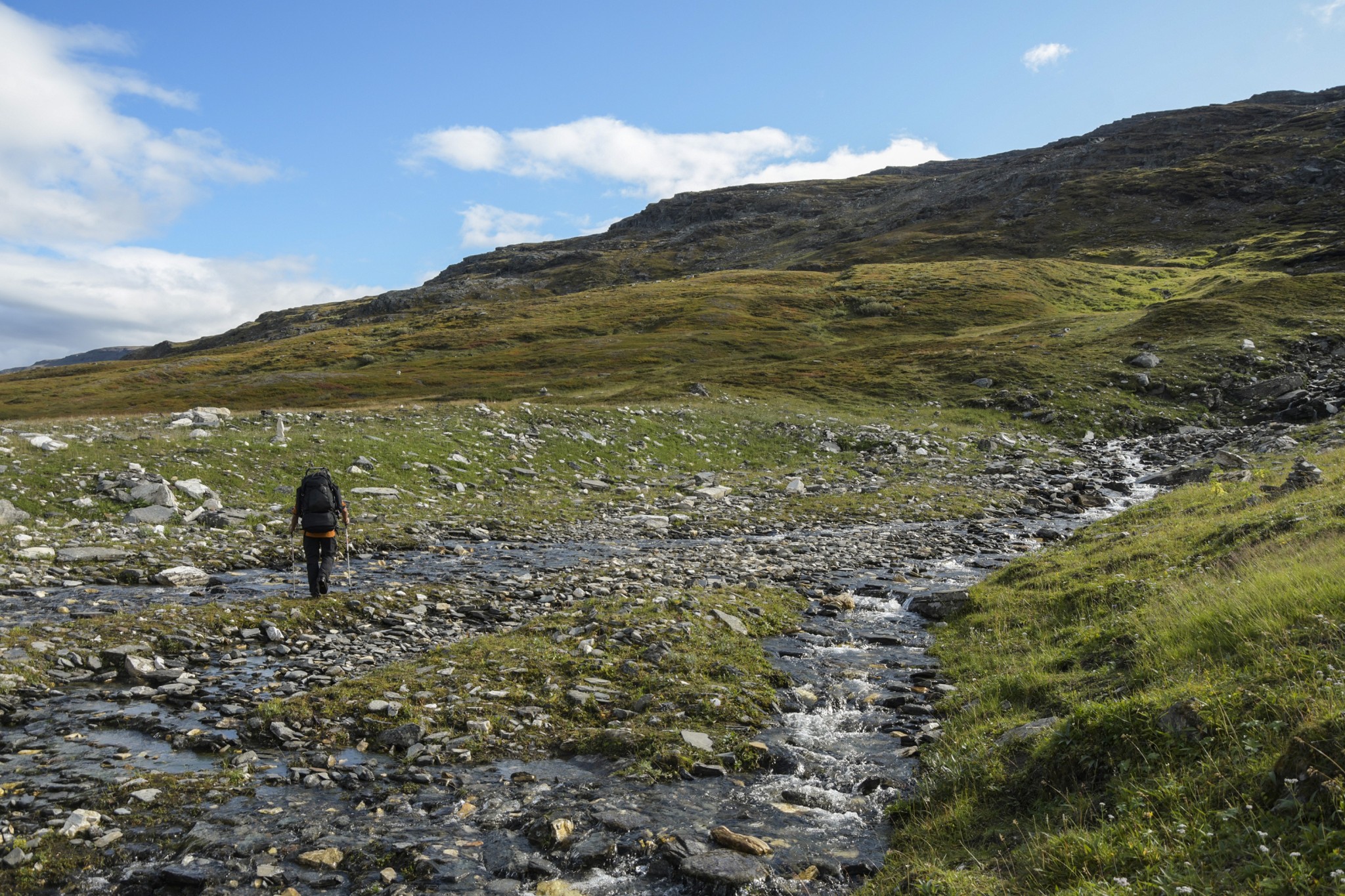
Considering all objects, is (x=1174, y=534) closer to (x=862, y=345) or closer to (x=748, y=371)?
(x=748, y=371)

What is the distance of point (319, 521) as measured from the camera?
15711mm

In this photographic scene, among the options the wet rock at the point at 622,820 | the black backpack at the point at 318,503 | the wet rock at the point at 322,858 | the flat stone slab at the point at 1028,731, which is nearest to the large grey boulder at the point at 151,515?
the black backpack at the point at 318,503

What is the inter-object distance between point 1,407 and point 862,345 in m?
97.5

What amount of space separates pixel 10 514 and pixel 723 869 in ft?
67.8

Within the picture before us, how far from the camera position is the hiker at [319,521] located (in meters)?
14.9

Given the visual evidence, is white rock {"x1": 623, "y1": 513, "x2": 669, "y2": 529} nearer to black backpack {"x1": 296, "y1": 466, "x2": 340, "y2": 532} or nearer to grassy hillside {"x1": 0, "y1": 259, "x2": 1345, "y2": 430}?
black backpack {"x1": 296, "y1": 466, "x2": 340, "y2": 532}

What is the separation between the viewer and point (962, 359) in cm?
5888

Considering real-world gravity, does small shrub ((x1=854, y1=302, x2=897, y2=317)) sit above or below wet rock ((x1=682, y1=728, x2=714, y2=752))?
above

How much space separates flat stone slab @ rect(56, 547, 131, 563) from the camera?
15.8 metres

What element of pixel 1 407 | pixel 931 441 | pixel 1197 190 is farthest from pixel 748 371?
pixel 1197 190

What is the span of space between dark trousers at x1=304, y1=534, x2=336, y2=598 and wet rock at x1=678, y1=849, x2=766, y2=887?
35.8 ft

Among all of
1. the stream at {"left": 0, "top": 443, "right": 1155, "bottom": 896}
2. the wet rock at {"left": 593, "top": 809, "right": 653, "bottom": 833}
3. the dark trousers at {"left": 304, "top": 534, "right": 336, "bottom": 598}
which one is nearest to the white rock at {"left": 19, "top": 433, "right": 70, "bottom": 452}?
the stream at {"left": 0, "top": 443, "right": 1155, "bottom": 896}

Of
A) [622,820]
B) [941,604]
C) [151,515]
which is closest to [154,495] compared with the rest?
[151,515]

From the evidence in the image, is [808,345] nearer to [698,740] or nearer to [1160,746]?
[698,740]
